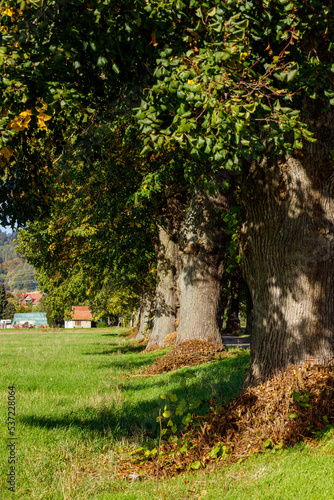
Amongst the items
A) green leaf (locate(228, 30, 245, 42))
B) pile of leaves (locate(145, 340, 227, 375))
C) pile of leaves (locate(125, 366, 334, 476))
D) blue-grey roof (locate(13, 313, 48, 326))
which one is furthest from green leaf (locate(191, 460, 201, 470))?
blue-grey roof (locate(13, 313, 48, 326))

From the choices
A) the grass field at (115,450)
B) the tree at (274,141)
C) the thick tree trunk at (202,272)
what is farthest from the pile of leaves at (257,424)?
the thick tree trunk at (202,272)

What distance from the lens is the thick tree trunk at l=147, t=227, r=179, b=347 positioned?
Result: 16.3 m

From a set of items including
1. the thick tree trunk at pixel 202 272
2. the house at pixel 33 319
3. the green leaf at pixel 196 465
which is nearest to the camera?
the green leaf at pixel 196 465

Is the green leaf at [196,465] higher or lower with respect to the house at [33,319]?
higher

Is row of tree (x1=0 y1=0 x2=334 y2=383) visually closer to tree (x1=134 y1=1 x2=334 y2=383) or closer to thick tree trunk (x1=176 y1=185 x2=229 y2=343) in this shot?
tree (x1=134 y1=1 x2=334 y2=383)

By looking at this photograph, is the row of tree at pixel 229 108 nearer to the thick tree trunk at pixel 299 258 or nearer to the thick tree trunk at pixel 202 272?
the thick tree trunk at pixel 299 258

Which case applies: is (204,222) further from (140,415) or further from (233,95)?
(233,95)

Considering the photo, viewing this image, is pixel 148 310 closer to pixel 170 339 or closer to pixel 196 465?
pixel 170 339

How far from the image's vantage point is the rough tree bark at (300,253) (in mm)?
5344

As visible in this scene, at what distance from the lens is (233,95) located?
3760 millimetres

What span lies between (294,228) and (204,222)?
5.84 meters

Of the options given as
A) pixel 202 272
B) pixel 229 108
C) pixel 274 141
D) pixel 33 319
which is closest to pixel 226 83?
pixel 229 108

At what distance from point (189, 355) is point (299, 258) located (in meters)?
6.15

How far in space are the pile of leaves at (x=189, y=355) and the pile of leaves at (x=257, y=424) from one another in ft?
17.1
